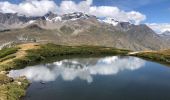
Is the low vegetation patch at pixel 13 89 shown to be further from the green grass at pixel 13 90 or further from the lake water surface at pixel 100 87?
the lake water surface at pixel 100 87

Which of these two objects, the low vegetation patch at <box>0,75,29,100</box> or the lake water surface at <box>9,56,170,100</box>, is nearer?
the low vegetation patch at <box>0,75,29,100</box>

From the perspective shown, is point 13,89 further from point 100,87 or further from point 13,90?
point 100,87

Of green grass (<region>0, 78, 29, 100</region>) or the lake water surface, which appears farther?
the lake water surface

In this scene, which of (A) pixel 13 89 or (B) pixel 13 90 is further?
(A) pixel 13 89

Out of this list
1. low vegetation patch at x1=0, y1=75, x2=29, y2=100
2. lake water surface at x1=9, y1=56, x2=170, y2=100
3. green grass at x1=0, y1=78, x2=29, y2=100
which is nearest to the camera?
green grass at x1=0, y1=78, x2=29, y2=100

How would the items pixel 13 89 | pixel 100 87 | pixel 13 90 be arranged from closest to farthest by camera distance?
pixel 13 90 < pixel 13 89 < pixel 100 87

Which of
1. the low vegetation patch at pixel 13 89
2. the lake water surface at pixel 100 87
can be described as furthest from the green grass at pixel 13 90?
the lake water surface at pixel 100 87

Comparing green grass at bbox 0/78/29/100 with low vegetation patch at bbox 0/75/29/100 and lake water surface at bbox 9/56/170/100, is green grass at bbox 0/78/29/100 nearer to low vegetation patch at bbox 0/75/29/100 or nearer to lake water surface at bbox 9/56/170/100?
low vegetation patch at bbox 0/75/29/100

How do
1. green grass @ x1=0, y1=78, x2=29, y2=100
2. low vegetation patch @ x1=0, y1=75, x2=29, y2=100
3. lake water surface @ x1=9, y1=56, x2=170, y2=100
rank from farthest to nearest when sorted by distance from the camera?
lake water surface @ x1=9, y1=56, x2=170, y2=100 < low vegetation patch @ x1=0, y1=75, x2=29, y2=100 < green grass @ x1=0, y1=78, x2=29, y2=100

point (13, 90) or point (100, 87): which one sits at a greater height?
point (13, 90)

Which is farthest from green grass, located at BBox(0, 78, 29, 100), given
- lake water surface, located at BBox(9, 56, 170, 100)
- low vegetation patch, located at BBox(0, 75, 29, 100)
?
lake water surface, located at BBox(9, 56, 170, 100)

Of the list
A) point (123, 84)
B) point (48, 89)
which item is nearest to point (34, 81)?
point (48, 89)

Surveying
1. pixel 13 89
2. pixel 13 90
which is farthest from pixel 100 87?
pixel 13 90

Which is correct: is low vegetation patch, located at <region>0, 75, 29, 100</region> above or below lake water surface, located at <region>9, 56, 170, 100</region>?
above
